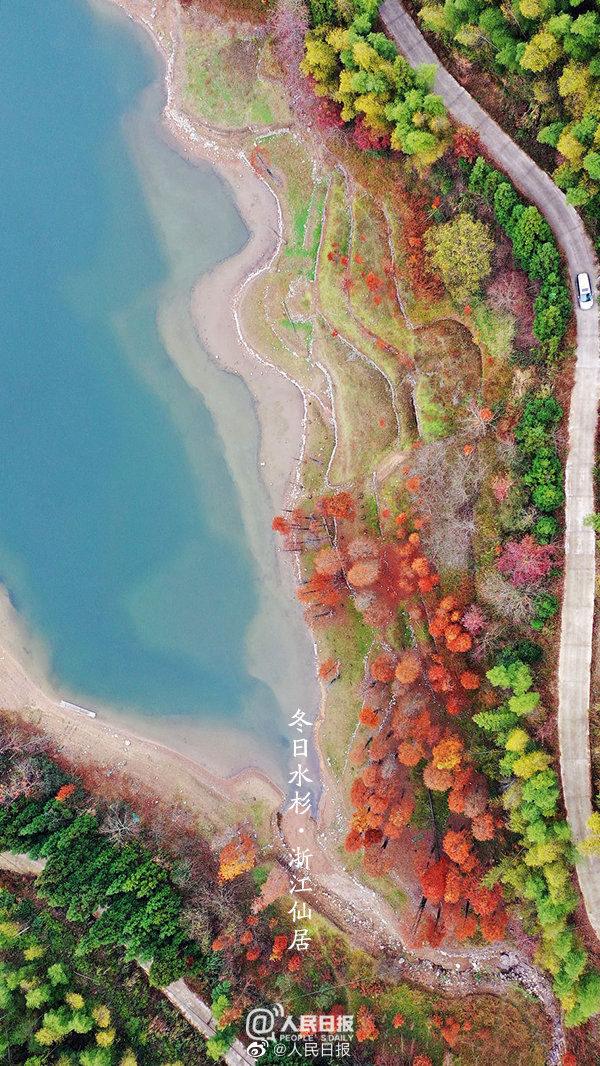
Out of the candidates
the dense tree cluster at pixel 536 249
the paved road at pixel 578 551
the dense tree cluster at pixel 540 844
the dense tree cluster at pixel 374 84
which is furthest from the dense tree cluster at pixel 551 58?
the dense tree cluster at pixel 540 844

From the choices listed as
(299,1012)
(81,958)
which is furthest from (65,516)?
(299,1012)

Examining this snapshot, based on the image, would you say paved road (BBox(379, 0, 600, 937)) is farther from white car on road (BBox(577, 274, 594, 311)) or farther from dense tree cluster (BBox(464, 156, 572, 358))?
dense tree cluster (BBox(464, 156, 572, 358))

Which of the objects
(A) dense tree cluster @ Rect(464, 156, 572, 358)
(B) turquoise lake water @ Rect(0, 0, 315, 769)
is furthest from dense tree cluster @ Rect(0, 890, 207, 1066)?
(A) dense tree cluster @ Rect(464, 156, 572, 358)

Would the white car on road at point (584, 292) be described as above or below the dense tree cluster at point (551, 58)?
below

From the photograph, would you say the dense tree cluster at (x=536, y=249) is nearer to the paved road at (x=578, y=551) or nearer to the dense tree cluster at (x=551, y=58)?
the paved road at (x=578, y=551)

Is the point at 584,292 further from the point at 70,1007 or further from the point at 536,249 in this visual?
the point at 70,1007

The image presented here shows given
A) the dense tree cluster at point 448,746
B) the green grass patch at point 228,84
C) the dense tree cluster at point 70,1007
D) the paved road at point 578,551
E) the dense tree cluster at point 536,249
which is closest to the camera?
the dense tree cluster at point 448,746
